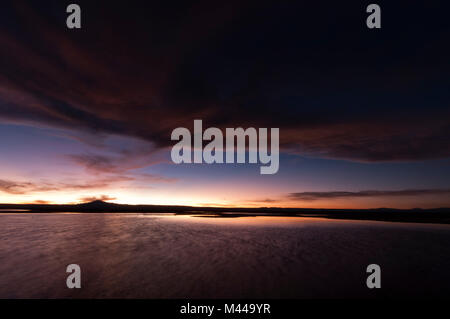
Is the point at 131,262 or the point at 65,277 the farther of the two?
the point at 131,262

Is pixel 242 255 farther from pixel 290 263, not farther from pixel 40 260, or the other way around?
pixel 40 260

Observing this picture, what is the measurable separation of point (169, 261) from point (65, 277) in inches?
198

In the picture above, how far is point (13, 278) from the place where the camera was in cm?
1092

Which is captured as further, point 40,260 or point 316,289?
point 40,260

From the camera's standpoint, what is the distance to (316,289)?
31.7 ft

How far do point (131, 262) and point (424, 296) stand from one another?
1370 centimetres
